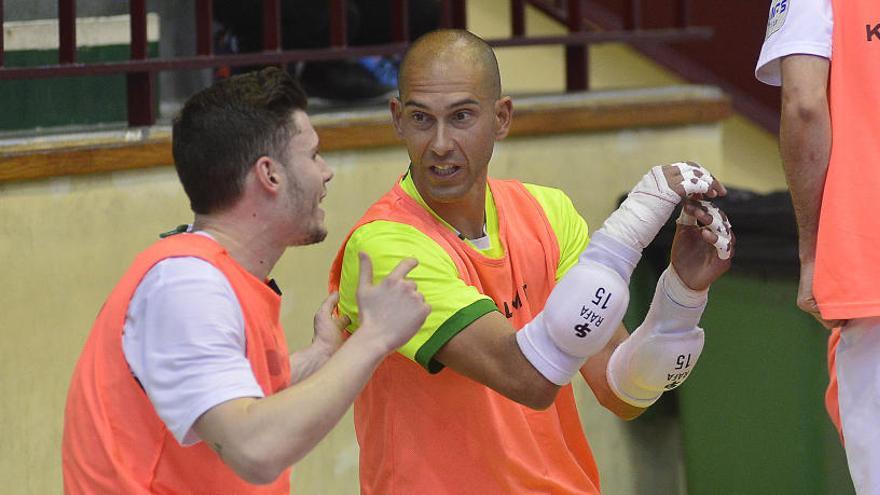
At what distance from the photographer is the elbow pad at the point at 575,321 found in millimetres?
3135

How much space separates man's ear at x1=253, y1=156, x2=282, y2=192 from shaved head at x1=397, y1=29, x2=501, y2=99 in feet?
2.38

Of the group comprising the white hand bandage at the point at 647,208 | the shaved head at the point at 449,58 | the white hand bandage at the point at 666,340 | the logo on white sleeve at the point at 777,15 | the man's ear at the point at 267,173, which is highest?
the logo on white sleeve at the point at 777,15

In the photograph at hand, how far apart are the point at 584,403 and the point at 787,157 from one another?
225cm

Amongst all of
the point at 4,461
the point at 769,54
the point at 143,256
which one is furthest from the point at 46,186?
the point at 769,54

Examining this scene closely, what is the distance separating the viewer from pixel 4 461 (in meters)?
4.18

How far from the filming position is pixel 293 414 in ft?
8.53

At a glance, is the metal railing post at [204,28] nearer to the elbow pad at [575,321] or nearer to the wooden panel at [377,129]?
the wooden panel at [377,129]

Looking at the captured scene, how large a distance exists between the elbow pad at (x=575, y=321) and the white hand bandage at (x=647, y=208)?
80 millimetres

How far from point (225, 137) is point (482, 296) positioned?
0.72 meters

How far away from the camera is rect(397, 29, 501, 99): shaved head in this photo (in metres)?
3.54

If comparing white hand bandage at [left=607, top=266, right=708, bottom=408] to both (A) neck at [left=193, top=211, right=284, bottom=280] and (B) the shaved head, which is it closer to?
(B) the shaved head

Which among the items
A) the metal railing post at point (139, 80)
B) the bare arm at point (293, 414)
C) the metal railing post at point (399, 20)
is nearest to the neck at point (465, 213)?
the bare arm at point (293, 414)

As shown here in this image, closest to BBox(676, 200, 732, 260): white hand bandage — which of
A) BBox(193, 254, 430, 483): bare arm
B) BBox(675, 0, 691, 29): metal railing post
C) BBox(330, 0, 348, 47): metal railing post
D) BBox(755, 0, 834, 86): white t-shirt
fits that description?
BBox(755, 0, 834, 86): white t-shirt

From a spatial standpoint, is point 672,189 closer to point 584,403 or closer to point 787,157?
point 787,157
